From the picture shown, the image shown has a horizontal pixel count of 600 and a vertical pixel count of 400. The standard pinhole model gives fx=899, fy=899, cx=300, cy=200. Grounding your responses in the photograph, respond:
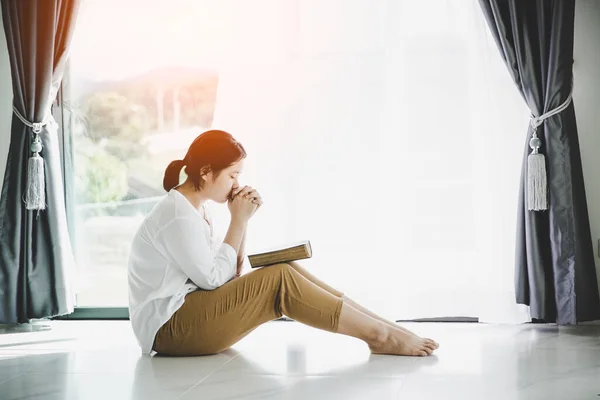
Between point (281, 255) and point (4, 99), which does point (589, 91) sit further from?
point (4, 99)

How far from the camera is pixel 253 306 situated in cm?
321

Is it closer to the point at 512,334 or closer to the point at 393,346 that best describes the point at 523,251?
the point at 512,334

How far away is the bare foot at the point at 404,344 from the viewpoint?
323 cm

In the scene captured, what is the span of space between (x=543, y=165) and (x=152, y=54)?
186 centimetres

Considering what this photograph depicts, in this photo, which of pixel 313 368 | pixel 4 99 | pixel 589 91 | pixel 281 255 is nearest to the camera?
pixel 313 368

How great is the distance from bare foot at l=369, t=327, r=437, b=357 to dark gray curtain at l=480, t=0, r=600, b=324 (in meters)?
0.68

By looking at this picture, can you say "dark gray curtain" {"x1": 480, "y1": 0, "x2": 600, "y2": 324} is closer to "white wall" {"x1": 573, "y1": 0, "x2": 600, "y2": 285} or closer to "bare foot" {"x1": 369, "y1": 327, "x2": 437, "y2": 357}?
"white wall" {"x1": 573, "y1": 0, "x2": 600, "y2": 285}

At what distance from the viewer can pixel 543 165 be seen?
12.0ft

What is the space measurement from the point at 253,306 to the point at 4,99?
6.00 feet

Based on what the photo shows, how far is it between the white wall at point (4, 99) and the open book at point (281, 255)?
1649mm

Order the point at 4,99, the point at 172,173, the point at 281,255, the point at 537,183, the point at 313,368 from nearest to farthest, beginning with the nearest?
1. the point at 313,368
2. the point at 281,255
3. the point at 172,173
4. the point at 537,183
5. the point at 4,99

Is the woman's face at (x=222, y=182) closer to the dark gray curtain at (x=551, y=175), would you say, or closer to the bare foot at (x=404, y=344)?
the bare foot at (x=404, y=344)

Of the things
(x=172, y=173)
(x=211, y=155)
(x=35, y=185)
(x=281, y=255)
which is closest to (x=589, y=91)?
Answer: (x=281, y=255)

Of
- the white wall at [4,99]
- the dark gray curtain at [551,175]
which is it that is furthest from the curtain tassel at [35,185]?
the dark gray curtain at [551,175]
